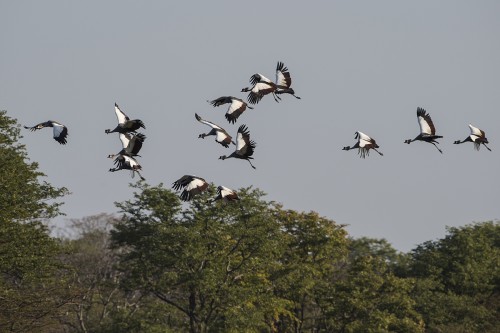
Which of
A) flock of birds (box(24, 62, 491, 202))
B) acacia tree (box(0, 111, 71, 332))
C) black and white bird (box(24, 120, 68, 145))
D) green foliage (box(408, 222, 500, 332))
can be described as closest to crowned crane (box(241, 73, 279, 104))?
flock of birds (box(24, 62, 491, 202))

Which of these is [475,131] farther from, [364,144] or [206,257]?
[206,257]

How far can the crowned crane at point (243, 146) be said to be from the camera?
104 feet

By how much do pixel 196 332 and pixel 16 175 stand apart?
15.1 metres

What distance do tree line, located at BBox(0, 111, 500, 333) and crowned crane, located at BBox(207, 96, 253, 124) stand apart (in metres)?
20.5

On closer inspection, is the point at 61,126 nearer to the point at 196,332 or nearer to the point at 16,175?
the point at 16,175

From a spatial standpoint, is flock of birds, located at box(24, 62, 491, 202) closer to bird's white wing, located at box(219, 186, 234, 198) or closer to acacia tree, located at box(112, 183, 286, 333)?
bird's white wing, located at box(219, 186, 234, 198)

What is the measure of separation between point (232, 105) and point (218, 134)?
1066mm

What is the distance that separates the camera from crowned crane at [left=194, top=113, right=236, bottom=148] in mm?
32438

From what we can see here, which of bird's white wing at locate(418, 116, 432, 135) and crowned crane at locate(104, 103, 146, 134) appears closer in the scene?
crowned crane at locate(104, 103, 146, 134)

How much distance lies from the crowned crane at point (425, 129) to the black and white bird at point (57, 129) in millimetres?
10219

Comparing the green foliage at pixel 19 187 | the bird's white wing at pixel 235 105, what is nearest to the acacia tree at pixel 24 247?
the green foliage at pixel 19 187

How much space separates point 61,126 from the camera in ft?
114

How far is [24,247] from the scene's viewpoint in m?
52.9

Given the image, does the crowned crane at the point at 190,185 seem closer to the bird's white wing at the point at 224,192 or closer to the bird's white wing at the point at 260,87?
the bird's white wing at the point at 224,192
